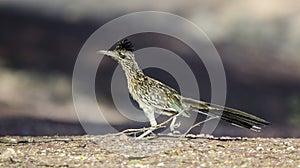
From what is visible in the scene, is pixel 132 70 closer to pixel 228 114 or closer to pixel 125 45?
pixel 125 45

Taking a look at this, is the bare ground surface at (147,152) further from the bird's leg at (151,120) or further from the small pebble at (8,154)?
the bird's leg at (151,120)

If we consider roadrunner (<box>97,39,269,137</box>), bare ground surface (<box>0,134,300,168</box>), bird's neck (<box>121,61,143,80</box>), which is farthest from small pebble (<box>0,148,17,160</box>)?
bird's neck (<box>121,61,143,80</box>)

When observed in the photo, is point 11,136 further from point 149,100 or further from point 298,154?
point 298,154

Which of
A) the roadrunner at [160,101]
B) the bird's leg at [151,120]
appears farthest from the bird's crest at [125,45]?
the bird's leg at [151,120]

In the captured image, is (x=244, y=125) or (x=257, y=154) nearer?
(x=257, y=154)

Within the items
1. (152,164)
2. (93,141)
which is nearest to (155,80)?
(93,141)

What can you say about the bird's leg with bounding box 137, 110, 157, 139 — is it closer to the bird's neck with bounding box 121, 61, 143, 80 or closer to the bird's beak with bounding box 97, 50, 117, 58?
the bird's neck with bounding box 121, 61, 143, 80
